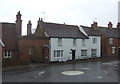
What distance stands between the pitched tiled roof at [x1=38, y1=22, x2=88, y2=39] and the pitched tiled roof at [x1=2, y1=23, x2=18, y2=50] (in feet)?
20.3

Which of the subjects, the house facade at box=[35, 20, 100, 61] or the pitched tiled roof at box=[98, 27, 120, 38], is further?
the pitched tiled roof at box=[98, 27, 120, 38]

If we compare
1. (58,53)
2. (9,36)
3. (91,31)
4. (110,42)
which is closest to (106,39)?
(110,42)

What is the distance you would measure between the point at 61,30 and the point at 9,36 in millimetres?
11555

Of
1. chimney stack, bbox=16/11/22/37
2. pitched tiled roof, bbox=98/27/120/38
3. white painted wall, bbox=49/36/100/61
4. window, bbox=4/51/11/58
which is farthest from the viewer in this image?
pitched tiled roof, bbox=98/27/120/38

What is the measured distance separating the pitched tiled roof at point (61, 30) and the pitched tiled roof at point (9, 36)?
618 cm

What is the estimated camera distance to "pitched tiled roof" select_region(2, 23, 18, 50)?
1393 inches

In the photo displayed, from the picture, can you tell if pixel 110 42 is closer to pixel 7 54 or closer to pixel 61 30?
pixel 61 30

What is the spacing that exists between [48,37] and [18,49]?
621cm

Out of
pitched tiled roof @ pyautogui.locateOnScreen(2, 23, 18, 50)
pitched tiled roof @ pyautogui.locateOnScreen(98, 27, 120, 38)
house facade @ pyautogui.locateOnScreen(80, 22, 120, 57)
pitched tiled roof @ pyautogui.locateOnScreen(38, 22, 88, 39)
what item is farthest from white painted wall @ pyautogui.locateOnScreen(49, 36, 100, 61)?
pitched tiled roof @ pyautogui.locateOnScreen(2, 23, 18, 50)

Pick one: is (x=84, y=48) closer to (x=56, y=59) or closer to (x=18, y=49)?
(x=56, y=59)

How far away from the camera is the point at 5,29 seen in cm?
3734

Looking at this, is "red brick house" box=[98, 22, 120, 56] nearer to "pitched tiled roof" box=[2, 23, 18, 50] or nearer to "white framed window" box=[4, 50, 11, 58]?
"pitched tiled roof" box=[2, 23, 18, 50]

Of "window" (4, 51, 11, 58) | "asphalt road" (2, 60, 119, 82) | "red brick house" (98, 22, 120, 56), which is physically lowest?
"asphalt road" (2, 60, 119, 82)

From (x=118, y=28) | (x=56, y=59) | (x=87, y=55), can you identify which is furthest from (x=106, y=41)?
(x=56, y=59)
